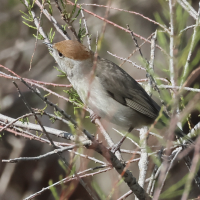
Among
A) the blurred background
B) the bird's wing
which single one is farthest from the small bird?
the blurred background

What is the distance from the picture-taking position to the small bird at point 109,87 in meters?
3.78

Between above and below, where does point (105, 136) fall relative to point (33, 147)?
above

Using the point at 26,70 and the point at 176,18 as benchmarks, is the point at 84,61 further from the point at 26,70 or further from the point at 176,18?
the point at 26,70

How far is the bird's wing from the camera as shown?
13.0 feet

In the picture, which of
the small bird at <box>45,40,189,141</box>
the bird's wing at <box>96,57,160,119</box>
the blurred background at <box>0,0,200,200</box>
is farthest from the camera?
the blurred background at <box>0,0,200,200</box>

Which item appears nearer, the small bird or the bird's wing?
the small bird

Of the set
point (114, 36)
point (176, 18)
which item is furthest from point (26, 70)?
point (176, 18)

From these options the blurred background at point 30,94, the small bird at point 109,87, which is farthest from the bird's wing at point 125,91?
the blurred background at point 30,94

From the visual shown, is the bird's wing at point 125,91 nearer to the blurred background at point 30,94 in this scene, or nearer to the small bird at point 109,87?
the small bird at point 109,87

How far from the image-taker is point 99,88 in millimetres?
3830

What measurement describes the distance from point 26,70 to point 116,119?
395cm

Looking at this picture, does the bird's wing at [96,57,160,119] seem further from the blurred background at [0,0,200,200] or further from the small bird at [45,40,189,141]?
the blurred background at [0,0,200,200]

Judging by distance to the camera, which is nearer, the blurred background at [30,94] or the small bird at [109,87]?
the small bird at [109,87]

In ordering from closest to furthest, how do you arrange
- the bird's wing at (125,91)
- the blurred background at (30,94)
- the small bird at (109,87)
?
the small bird at (109,87) < the bird's wing at (125,91) < the blurred background at (30,94)
